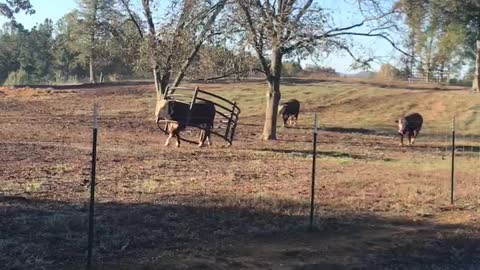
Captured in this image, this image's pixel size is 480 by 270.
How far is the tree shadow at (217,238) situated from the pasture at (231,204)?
2cm

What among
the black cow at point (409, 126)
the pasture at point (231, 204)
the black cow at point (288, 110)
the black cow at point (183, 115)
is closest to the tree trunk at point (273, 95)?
the pasture at point (231, 204)

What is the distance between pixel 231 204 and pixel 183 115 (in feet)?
35.6

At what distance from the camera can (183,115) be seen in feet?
71.1

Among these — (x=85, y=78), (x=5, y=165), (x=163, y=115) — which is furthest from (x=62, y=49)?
(x=5, y=165)

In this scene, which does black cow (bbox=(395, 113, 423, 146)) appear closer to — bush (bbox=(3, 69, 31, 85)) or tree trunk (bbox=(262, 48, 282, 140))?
tree trunk (bbox=(262, 48, 282, 140))

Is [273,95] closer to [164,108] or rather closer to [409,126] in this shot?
[409,126]

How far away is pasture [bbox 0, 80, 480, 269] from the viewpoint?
7895mm

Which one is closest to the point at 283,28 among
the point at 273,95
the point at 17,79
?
the point at 273,95

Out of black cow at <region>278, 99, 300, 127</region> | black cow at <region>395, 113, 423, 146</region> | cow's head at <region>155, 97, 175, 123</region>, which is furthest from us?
black cow at <region>278, 99, 300, 127</region>

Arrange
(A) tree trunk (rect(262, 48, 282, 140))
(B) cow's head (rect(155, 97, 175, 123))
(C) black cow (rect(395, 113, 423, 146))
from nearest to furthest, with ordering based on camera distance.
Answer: (B) cow's head (rect(155, 97, 175, 123)) → (A) tree trunk (rect(262, 48, 282, 140)) → (C) black cow (rect(395, 113, 423, 146))

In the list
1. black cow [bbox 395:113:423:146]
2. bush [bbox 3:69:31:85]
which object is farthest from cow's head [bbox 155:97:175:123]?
bush [bbox 3:69:31:85]

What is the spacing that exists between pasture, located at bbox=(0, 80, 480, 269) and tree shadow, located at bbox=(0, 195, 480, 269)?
0.06ft

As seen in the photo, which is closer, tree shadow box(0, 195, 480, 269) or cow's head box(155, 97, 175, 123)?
tree shadow box(0, 195, 480, 269)

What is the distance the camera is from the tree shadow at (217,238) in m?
7.52
